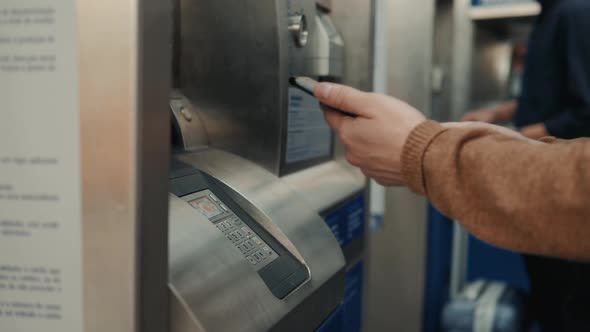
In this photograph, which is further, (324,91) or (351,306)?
(351,306)

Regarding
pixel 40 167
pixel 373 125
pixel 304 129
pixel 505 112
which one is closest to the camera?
pixel 40 167

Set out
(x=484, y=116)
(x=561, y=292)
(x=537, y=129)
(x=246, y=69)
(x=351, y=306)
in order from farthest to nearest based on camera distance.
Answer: (x=484, y=116)
(x=537, y=129)
(x=561, y=292)
(x=351, y=306)
(x=246, y=69)

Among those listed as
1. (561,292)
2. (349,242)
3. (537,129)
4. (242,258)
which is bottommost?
(561,292)

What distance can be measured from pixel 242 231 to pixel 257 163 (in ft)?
0.82

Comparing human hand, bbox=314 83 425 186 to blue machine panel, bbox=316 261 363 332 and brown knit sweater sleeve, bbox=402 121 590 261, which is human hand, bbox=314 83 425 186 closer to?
brown knit sweater sleeve, bbox=402 121 590 261

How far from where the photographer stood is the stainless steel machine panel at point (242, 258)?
658 millimetres

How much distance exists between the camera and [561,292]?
181 cm

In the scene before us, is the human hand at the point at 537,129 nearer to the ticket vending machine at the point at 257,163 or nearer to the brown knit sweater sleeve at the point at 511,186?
the ticket vending machine at the point at 257,163

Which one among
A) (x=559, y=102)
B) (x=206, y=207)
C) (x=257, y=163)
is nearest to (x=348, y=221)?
(x=257, y=163)

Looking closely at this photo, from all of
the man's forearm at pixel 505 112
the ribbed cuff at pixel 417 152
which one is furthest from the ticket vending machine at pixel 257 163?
the man's forearm at pixel 505 112

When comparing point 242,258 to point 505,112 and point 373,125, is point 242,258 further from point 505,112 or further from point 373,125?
point 505,112

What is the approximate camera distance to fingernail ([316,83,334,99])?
0.87 m

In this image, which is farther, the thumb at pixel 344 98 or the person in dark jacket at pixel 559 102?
the person in dark jacket at pixel 559 102

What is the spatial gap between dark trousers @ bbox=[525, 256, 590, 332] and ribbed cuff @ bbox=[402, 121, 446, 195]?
3.37ft
